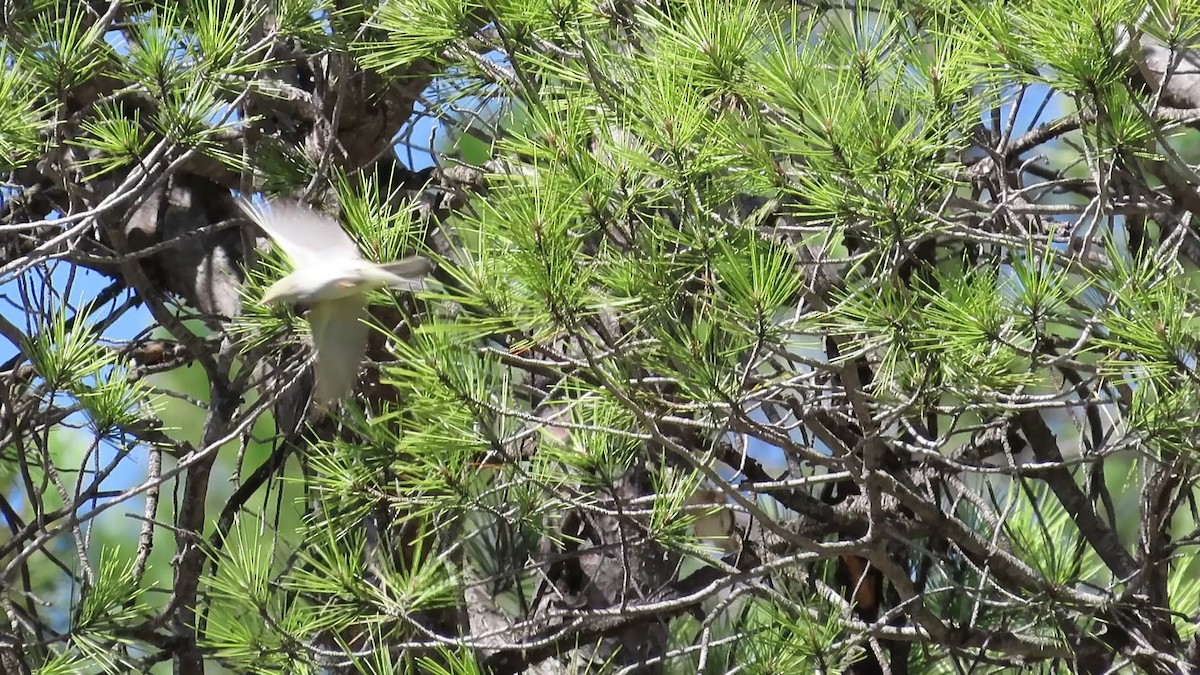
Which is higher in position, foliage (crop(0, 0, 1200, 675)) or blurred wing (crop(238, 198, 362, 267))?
blurred wing (crop(238, 198, 362, 267))

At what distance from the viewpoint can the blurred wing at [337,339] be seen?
4.58 feet

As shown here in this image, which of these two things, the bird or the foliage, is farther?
the bird

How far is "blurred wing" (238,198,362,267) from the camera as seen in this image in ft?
4.66

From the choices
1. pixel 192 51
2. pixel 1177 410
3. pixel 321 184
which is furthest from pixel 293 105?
pixel 1177 410

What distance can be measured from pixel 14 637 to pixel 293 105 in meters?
0.73

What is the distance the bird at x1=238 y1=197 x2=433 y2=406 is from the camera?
1336 millimetres

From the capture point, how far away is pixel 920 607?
4.44 ft

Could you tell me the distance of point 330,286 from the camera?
4.44 feet

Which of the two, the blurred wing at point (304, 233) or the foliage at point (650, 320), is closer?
the foliage at point (650, 320)

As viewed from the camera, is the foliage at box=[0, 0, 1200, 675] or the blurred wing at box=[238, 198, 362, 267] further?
the blurred wing at box=[238, 198, 362, 267]

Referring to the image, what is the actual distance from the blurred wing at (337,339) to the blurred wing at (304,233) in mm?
53

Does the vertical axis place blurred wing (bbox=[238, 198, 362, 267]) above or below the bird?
above

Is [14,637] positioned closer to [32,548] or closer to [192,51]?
[32,548]

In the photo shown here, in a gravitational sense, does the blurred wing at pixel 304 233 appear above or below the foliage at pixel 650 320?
above
